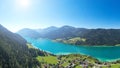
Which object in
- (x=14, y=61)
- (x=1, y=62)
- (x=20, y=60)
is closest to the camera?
(x=1, y=62)

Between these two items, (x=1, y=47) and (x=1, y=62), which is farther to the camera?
(x=1, y=47)

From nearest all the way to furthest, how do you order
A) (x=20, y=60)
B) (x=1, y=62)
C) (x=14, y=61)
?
1. (x=1, y=62)
2. (x=14, y=61)
3. (x=20, y=60)

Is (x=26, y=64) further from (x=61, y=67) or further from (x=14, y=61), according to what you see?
(x=61, y=67)

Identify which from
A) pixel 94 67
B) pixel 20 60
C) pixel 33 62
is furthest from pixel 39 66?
pixel 94 67

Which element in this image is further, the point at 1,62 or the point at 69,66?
the point at 69,66

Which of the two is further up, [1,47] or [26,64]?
[1,47]

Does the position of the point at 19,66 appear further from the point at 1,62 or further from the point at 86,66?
the point at 86,66

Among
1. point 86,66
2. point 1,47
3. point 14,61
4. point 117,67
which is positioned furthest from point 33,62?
point 117,67

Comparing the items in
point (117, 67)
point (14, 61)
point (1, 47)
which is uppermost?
point (1, 47)

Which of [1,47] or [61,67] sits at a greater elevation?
[1,47]
